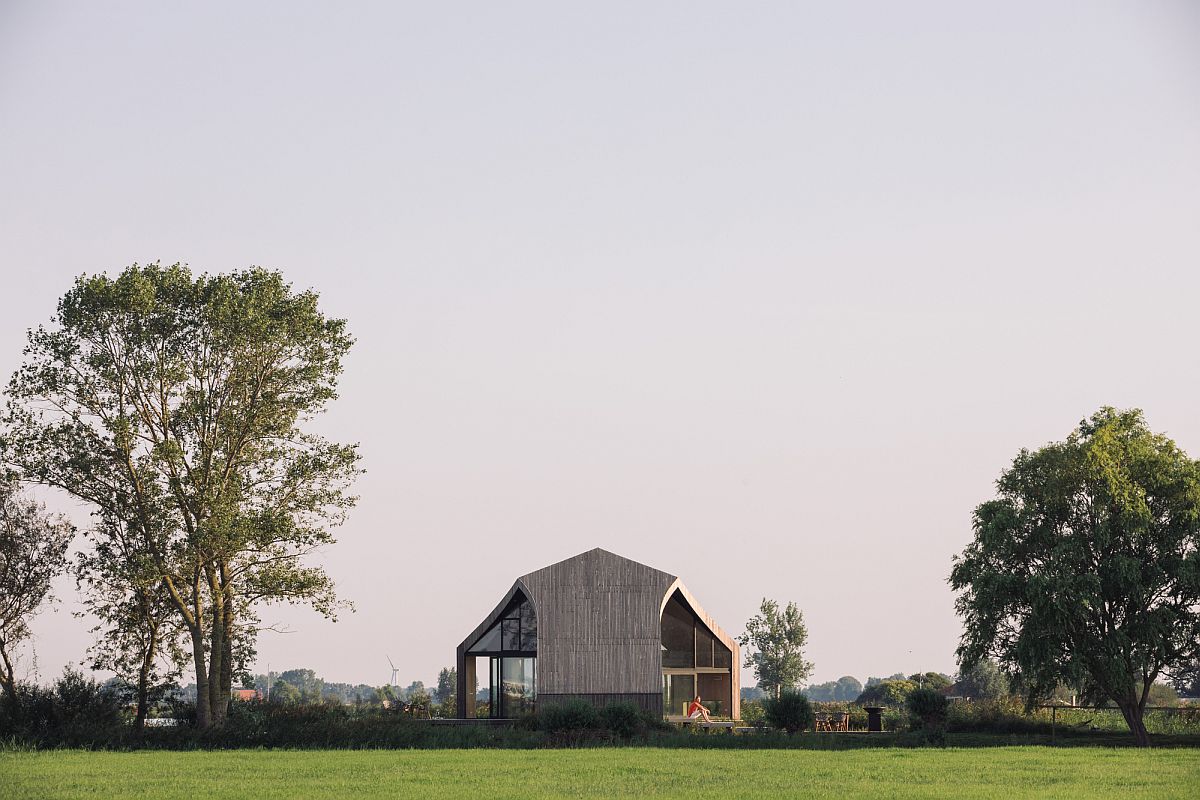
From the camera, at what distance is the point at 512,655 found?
155 feet

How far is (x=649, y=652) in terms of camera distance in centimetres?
4531

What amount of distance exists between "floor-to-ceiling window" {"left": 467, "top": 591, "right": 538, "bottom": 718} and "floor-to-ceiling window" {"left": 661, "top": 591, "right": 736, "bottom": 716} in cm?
462

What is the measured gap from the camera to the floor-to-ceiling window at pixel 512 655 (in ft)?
153

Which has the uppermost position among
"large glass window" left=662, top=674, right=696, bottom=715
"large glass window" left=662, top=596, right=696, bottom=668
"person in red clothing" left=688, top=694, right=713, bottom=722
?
"large glass window" left=662, top=596, right=696, bottom=668

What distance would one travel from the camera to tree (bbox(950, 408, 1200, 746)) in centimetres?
3731

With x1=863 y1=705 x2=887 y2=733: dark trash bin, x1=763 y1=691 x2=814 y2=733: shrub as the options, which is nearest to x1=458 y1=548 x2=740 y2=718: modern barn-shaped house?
x1=763 y1=691 x2=814 y2=733: shrub


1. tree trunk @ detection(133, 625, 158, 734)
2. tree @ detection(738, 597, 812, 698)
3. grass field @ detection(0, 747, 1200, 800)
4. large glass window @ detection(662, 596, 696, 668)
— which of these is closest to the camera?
grass field @ detection(0, 747, 1200, 800)

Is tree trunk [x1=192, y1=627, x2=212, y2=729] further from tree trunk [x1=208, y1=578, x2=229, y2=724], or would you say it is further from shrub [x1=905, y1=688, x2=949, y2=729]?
shrub [x1=905, y1=688, x2=949, y2=729]

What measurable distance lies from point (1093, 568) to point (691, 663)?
14.9 m

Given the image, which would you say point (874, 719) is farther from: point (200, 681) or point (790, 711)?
point (200, 681)

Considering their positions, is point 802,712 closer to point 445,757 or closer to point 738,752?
point 738,752

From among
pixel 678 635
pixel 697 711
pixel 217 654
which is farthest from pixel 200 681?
pixel 678 635

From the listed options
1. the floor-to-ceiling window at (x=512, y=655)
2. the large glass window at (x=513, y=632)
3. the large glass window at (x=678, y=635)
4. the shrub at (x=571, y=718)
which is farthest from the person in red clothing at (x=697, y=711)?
the shrub at (x=571, y=718)

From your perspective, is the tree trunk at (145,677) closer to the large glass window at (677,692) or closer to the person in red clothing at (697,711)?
the large glass window at (677,692)
